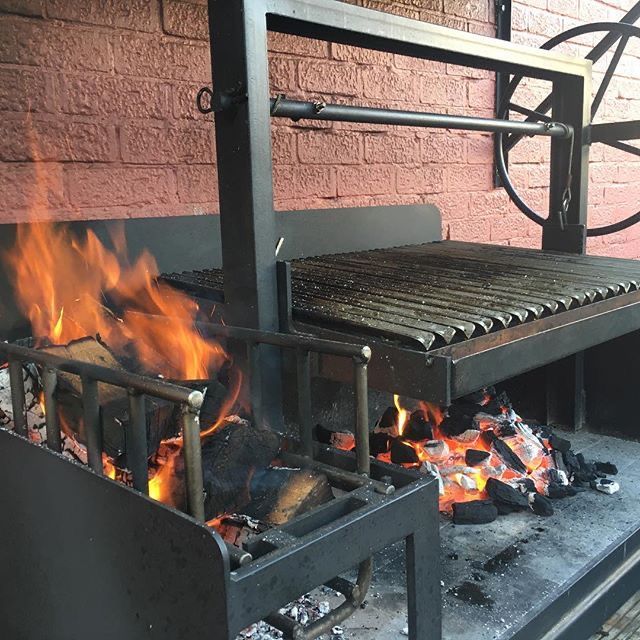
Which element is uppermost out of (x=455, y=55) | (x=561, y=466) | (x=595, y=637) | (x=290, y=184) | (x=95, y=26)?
(x=95, y=26)

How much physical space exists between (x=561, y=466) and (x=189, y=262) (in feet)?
3.61

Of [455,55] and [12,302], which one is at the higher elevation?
[455,55]

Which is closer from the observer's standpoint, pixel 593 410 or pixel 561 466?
pixel 561 466

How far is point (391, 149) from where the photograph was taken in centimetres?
246

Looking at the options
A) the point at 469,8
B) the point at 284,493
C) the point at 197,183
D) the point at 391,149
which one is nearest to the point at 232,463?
the point at 284,493

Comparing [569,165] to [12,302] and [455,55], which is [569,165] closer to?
[455,55]

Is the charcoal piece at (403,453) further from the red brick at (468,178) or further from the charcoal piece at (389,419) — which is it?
the red brick at (468,178)

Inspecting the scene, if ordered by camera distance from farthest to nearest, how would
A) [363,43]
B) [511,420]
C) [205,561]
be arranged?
1. [511,420]
2. [363,43]
3. [205,561]

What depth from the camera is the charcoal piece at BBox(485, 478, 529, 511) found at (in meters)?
1.68

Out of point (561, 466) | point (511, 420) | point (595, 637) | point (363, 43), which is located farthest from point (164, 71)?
point (595, 637)

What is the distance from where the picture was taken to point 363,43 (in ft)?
4.80

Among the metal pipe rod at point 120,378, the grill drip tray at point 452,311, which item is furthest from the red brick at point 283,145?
the metal pipe rod at point 120,378

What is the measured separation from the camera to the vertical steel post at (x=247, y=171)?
1.21m

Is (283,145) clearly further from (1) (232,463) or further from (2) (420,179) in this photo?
(1) (232,463)
